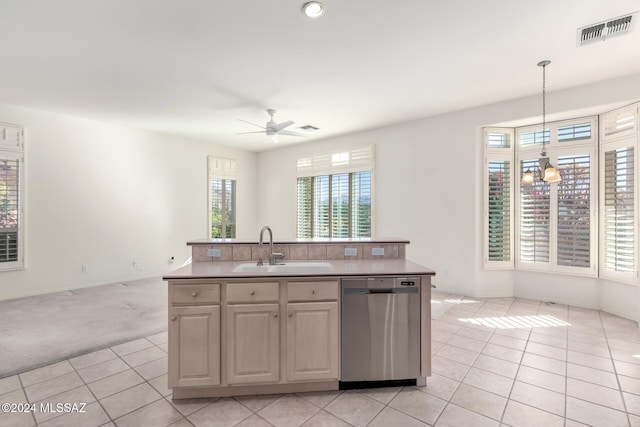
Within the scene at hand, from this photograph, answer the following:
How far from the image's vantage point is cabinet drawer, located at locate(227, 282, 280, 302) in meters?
2.15

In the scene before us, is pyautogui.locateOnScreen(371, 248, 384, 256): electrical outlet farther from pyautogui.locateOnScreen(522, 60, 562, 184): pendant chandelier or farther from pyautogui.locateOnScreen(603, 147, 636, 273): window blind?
pyautogui.locateOnScreen(603, 147, 636, 273): window blind

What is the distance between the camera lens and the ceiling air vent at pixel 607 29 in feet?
8.32

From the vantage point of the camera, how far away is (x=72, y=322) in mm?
3670

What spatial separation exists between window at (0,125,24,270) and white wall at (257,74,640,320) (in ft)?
18.7

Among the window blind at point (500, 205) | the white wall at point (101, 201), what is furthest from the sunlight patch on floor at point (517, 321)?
the white wall at point (101, 201)

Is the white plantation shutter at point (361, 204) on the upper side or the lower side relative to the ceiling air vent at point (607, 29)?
lower

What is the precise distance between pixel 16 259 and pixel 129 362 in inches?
142

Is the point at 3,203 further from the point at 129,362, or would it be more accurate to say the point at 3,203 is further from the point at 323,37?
the point at 323,37

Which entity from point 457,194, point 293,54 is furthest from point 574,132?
point 293,54

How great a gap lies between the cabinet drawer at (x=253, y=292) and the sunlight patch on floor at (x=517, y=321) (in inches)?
109

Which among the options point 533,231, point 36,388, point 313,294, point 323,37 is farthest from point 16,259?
point 533,231

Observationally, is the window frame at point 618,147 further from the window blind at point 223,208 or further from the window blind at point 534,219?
the window blind at point 223,208

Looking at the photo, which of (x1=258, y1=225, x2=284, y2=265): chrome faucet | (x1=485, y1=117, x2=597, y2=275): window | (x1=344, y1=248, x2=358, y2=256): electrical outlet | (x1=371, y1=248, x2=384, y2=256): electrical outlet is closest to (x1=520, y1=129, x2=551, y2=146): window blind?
(x1=485, y1=117, x2=597, y2=275): window

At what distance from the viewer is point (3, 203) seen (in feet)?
15.0
